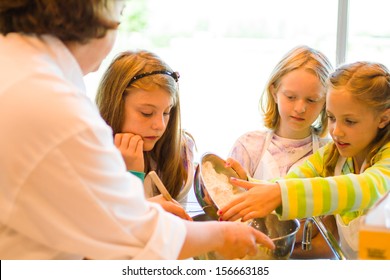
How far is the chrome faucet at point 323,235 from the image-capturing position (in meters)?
1.07

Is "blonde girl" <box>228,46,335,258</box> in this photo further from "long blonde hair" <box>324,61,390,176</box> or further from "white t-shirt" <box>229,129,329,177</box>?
"long blonde hair" <box>324,61,390,176</box>

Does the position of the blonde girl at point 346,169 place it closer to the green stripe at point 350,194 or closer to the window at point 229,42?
the green stripe at point 350,194

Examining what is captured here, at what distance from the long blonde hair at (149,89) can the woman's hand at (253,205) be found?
359mm

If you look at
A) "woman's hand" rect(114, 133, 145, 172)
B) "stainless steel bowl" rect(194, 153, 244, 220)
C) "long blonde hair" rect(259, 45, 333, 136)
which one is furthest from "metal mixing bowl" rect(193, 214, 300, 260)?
"long blonde hair" rect(259, 45, 333, 136)

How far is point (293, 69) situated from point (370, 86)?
0.35m

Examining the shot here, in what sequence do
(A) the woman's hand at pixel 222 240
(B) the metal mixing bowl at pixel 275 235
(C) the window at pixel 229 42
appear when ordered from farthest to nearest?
(C) the window at pixel 229 42, (B) the metal mixing bowl at pixel 275 235, (A) the woman's hand at pixel 222 240

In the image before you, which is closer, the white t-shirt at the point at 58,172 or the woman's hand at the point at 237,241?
the white t-shirt at the point at 58,172

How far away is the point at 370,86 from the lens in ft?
4.10

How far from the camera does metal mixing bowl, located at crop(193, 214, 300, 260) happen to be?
99cm

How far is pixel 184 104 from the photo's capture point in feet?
7.50

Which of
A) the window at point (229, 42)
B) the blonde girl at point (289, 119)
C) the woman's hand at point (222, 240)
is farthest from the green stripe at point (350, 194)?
the window at point (229, 42)

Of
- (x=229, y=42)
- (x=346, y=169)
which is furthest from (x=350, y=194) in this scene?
(x=229, y=42)

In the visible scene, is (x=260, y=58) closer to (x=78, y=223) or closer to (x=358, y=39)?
(x=358, y=39)

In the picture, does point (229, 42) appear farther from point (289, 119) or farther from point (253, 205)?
point (253, 205)
